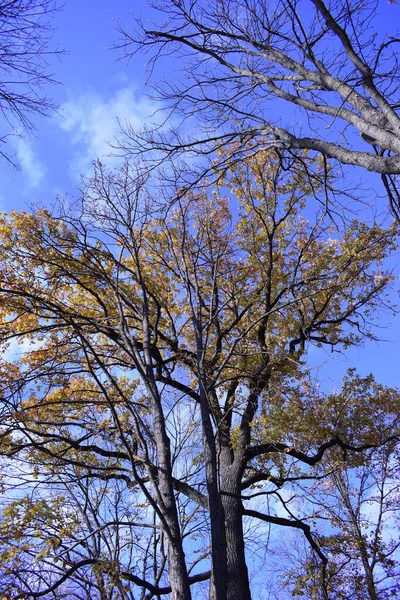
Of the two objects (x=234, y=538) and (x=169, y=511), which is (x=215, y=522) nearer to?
(x=169, y=511)

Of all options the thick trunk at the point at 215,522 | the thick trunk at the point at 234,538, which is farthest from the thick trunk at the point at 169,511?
the thick trunk at the point at 234,538

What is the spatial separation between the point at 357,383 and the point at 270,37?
8.09 metres

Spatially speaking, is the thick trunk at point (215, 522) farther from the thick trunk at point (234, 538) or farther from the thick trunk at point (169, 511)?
the thick trunk at point (234, 538)

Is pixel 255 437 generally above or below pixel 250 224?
below

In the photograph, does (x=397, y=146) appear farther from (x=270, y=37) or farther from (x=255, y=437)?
(x=255, y=437)

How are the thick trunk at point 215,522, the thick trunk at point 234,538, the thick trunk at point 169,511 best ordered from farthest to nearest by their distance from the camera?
the thick trunk at point 234,538 → the thick trunk at point 215,522 → the thick trunk at point 169,511

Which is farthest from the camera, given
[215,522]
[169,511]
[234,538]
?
[234,538]

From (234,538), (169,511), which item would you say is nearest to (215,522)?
(169,511)

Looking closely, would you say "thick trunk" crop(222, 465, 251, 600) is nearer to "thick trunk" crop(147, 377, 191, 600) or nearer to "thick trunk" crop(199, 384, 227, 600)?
"thick trunk" crop(199, 384, 227, 600)

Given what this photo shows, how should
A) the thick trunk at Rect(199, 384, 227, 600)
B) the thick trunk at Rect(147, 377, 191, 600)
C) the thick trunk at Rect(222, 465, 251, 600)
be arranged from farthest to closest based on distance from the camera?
the thick trunk at Rect(222, 465, 251, 600)
the thick trunk at Rect(199, 384, 227, 600)
the thick trunk at Rect(147, 377, 191, 600)

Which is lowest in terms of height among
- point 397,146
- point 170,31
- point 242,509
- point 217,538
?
point 217,538

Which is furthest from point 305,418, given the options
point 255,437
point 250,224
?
point 250,224

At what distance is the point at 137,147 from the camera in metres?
5.60

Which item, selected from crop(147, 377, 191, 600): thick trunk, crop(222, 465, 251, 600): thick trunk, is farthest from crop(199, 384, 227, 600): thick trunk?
crop(222, 465, 251, 600): thick trunk
